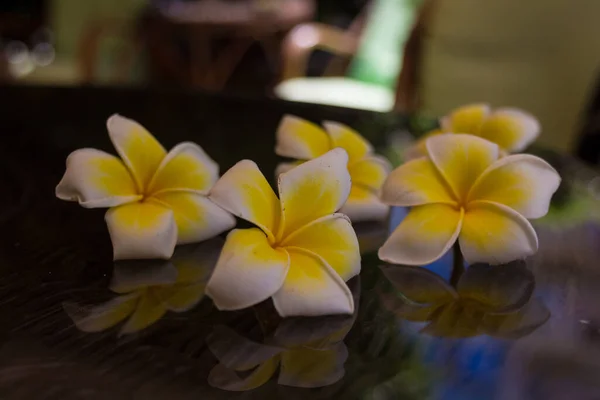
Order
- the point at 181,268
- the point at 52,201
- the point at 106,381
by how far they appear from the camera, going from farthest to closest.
Result: the point at 52,201 → the point at 181,268 → the point at 106,381

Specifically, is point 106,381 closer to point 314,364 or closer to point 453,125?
point 314,364

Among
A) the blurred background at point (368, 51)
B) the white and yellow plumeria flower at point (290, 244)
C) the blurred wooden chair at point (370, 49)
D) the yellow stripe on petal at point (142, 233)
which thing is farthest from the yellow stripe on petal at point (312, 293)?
the blurred wooden chair at point (370, 49)

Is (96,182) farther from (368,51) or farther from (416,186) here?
(368,51)

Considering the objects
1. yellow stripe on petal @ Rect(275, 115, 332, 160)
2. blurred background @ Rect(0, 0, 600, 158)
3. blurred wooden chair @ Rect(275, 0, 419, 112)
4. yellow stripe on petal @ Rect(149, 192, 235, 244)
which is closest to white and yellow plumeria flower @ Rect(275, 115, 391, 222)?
yellow stripe on petal @ Rect(275, 115, 332, 160)

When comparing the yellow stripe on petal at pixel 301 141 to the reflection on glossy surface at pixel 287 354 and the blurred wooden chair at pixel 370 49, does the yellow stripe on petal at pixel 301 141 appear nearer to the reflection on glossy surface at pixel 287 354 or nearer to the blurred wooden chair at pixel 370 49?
the reflection on glossy surface at pixel 287 354

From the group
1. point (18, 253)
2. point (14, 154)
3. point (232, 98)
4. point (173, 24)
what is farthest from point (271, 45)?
point (18, 253)
